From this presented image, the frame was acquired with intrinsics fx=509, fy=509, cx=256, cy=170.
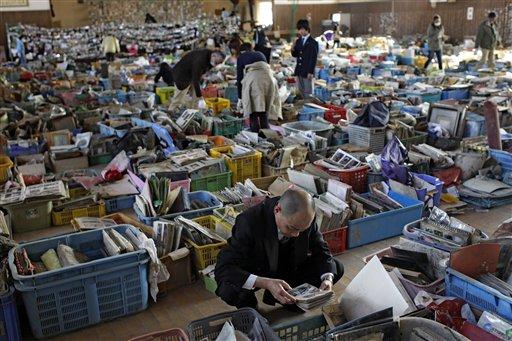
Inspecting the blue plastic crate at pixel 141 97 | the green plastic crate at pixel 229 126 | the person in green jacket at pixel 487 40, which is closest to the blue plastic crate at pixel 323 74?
the person in green jacket at pixel 487 40

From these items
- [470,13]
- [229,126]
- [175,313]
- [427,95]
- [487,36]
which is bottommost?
[175,313]

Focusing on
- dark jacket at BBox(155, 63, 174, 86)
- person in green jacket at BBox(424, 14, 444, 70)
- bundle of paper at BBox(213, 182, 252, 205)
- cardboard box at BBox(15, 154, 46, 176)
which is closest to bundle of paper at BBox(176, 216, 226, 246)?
bundle of paper at BBox(213, 182, 252, 205)

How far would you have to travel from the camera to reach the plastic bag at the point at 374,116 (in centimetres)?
689

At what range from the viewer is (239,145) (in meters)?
6.69

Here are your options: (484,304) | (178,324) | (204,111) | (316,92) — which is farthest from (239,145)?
(316,92)

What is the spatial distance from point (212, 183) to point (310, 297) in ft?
10.5

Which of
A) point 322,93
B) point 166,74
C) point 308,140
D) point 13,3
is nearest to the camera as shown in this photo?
point 308,140

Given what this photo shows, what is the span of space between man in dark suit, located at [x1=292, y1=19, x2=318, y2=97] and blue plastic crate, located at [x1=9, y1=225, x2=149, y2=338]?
6594mm

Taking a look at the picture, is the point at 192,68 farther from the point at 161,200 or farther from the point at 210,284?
the point at 210,284

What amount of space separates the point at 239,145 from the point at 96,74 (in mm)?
9417

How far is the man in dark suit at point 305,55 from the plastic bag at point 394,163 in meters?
4.19

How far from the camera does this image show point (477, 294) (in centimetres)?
314

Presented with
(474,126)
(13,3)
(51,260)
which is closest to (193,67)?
(474,126)

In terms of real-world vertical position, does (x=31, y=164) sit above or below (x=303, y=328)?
above
